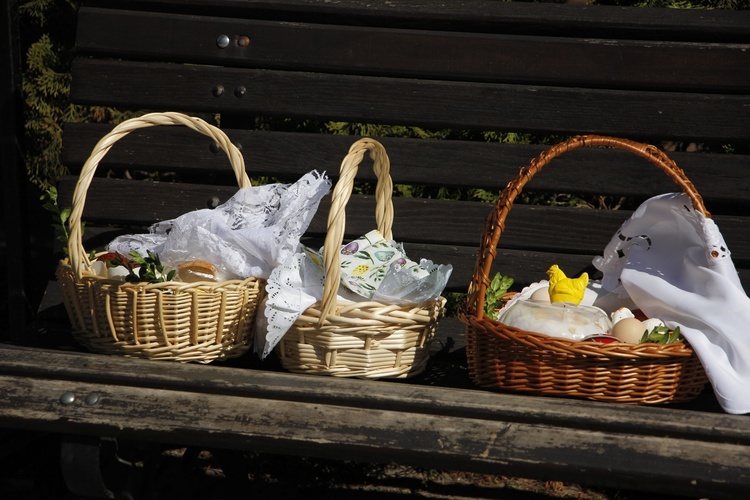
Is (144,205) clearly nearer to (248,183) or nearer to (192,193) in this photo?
(192,193)

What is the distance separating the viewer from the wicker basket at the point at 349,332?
5.99 ft

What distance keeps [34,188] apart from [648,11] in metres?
2.24

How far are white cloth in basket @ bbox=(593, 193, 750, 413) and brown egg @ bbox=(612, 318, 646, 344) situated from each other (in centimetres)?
9

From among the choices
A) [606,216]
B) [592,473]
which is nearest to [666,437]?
[592,473]

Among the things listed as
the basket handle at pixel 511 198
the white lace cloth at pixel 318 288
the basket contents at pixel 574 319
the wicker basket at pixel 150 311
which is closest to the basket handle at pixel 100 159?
the wicker basket at pixel 150 311

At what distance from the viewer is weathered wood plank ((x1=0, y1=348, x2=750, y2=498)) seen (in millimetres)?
1582

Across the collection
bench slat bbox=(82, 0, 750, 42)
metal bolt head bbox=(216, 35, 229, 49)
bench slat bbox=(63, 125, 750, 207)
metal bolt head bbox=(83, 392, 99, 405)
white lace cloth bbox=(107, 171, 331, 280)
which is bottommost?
metal bolt head bbox=(83, 392, 99, 405)

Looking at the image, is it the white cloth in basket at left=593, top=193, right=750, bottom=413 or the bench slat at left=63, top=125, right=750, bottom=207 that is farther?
the bench slat at left=63, top=125, right=750, bottom=207

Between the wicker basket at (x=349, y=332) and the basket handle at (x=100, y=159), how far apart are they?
39cm

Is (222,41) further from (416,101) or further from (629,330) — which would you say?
(629,330)

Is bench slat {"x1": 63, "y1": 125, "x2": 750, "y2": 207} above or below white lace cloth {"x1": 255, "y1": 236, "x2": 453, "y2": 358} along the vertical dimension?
above

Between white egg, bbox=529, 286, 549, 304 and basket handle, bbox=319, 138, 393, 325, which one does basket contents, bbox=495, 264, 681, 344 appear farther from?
basket handle, bbox=319, 138, 393, 325

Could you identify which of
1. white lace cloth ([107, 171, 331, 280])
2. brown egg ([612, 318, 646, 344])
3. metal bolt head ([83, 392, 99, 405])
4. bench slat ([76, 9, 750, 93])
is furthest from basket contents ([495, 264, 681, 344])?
metal bolt head ([83, 392, 99, 405])

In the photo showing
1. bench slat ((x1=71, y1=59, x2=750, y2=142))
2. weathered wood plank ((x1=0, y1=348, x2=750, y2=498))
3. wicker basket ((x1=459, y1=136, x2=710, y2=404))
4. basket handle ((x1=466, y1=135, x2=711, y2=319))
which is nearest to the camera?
weathered wood plank ((x1=0, y1=348, x2=750, y2=498))
